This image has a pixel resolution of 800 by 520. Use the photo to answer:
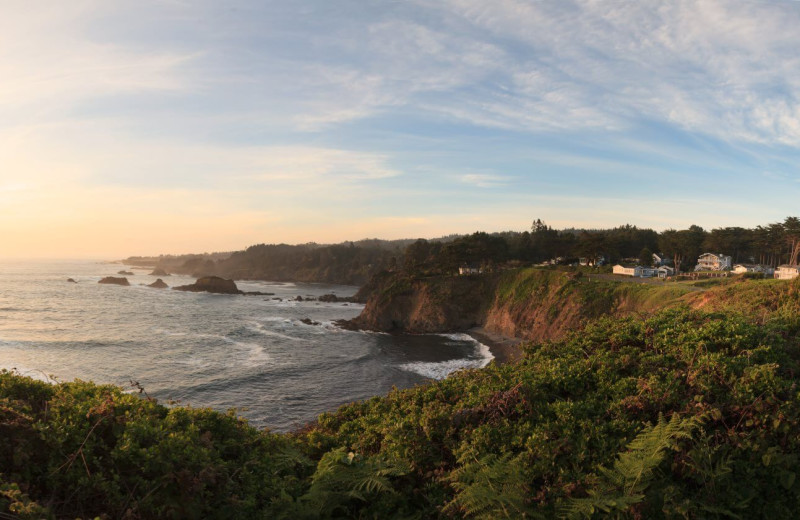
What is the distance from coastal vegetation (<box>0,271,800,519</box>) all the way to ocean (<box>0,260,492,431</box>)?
13818 mm

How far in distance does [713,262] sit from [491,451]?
87122 millimetres

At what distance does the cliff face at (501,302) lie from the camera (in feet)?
156

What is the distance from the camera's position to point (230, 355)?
4234cm

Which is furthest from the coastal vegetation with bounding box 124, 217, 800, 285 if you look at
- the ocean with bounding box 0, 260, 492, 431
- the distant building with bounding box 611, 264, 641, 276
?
the ocean with bounding box 0, 260, 492, 431

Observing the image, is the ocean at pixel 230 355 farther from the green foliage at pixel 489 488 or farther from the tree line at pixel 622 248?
the tree line at pixel 622 248

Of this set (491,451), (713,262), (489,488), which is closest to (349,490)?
(489,488)

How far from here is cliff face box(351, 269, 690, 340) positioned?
47.6 metres

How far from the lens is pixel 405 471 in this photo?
21.1 ft

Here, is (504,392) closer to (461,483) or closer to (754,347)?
(461,483)

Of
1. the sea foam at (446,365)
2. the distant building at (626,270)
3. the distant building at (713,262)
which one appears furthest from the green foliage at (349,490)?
the distant building at (713,262)

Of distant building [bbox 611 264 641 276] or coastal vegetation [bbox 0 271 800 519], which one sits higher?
distant building [bbox 611 264 641 276]

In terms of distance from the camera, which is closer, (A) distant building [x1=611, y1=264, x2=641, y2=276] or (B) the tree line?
(A) distant building [x1=611, y1=264, x2=641, y2=276]

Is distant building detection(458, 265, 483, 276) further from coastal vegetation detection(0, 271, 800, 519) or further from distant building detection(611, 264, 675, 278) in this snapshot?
coastal vegetation detection(0, 271, 800, 519)

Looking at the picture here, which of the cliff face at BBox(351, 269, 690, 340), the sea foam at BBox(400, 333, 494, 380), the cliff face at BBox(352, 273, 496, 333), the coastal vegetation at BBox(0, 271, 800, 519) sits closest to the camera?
the coastal vegetation at BBox(0, 271, 800, 519)
